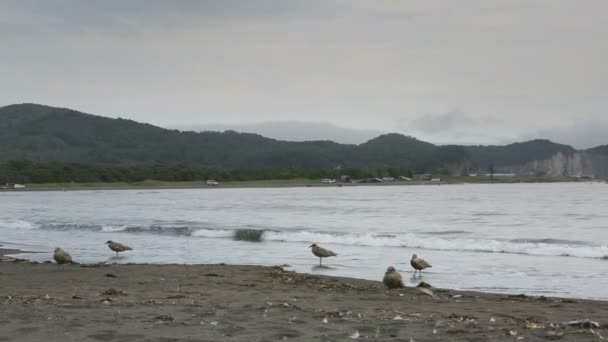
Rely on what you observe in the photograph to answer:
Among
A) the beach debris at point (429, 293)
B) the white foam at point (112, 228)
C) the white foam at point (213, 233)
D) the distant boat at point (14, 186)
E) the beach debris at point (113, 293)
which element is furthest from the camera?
the distant boat at point (14, 186)

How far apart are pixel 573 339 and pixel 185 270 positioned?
10347 millimetres

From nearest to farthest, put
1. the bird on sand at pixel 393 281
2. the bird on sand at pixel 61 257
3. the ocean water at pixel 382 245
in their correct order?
the bird on sand at pixel 393 281, the ocean water at pixel 382 245, the bird on sand at pixel 61 257

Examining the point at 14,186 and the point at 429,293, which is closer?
the point at 429,293

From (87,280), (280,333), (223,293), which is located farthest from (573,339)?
(87,280)

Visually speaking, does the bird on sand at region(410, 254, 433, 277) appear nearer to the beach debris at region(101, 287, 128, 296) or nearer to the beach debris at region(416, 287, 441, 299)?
the beach debris at region(416, 287, 441, 299)

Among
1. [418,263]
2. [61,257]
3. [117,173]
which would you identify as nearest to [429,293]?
[418,263]

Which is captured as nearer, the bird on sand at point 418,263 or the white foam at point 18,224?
the bird on sand at point 418,263

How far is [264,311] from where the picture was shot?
30.4 ft

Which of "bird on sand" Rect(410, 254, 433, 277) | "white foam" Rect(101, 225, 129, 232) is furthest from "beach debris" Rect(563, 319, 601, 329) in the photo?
"white foam" Rect(101, 225, 129, 232)

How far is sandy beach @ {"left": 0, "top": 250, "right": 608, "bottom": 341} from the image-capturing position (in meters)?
7.58

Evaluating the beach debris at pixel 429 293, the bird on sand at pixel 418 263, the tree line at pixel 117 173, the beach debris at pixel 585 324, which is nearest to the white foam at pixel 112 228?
the bird on sand at pixel 418 263

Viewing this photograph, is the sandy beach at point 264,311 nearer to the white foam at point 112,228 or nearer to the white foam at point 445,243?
the white foam at point 445,243

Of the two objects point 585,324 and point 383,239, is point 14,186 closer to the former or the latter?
point 383,239

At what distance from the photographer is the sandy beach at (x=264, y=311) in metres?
7.58
